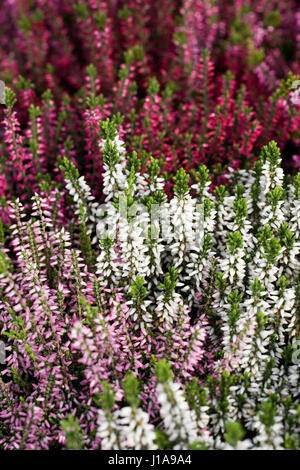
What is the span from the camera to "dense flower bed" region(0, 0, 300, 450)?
8.33ft

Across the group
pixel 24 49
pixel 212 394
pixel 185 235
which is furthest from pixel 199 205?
pixel 24 49

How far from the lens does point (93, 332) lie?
2576mm

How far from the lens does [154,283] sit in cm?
312

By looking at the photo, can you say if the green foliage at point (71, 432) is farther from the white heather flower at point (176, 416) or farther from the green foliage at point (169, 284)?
the green foliage at point (169, 284)

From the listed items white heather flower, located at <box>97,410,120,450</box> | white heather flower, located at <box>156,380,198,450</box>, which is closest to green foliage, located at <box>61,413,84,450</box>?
white heather flower, located at <box>97,410,120,450</box>

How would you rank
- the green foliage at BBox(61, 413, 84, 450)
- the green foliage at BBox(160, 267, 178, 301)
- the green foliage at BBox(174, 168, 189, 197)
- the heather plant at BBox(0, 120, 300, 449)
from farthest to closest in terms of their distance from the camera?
the green foliage at BBox(174, 168, 189, 197) → the green foliage at BBox(160, 267, 178, 301) → the heather plant at BBox(0, 120, 300, 449) → the green foliage at BBox(61, 413, 84, 450)

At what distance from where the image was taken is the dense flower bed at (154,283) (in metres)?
2.54

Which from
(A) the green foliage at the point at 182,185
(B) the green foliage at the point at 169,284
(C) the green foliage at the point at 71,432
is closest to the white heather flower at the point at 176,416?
(C) the green foliage at the point at 71,432

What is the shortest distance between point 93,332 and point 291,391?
1.22m

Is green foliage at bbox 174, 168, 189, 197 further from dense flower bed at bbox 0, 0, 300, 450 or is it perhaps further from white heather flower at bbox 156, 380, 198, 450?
white heather flower at bbox 156, 380, 198, 450

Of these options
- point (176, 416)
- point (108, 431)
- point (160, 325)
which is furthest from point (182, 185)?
point (108, 431)

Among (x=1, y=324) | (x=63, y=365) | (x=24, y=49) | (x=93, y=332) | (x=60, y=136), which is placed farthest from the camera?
(x=24, y=49)

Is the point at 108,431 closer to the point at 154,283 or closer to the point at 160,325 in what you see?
the point at 160,325

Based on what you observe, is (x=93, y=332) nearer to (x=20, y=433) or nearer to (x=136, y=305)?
(x=136, y=305)
